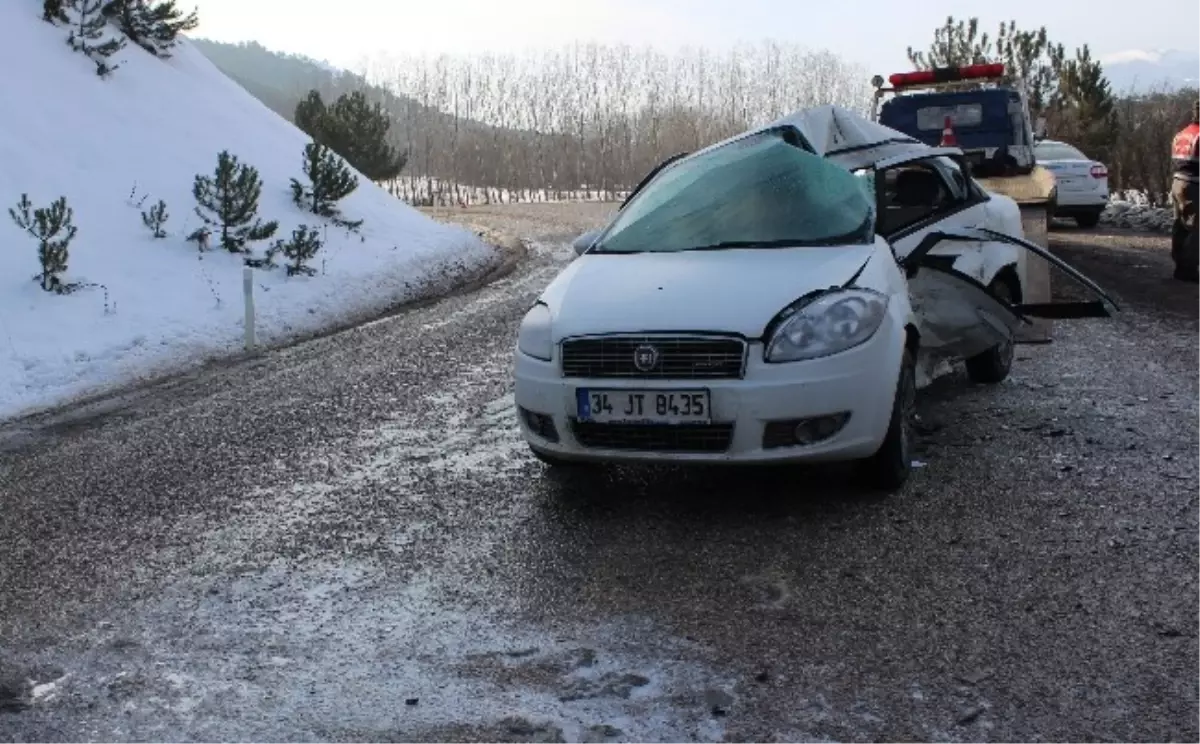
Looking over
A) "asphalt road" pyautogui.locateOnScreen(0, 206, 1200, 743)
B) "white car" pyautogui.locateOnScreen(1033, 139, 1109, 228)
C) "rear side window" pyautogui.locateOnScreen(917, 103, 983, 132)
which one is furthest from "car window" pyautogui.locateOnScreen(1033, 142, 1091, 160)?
"asphalt road" pyautogui.locateOnScreen(0, 206, 1200, 743)

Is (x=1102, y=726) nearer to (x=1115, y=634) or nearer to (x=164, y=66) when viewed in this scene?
(x=1115, y=634)

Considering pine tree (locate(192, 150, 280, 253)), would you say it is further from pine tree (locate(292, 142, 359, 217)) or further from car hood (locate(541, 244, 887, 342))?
car hood (locate(541, 244, 887, 342))

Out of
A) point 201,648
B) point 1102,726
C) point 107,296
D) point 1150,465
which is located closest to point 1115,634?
point 1102,726

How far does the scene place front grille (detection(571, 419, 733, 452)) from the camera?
14.9 feet

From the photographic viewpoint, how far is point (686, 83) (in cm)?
8775

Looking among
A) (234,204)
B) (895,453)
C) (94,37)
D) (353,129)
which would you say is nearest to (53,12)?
(94,37)

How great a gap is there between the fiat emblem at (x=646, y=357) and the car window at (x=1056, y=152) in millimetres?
16548

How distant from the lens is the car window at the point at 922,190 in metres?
6.54

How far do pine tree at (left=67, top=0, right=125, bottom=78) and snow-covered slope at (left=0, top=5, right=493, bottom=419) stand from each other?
0.21m

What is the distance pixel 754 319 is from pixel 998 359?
3350mm

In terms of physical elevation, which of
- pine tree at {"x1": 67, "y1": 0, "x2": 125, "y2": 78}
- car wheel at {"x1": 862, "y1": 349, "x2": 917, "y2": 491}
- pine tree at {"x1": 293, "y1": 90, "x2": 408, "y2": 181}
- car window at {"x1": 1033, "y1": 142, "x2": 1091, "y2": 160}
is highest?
pine tree at {"x1": 67, "y1": 0, "x2": 125, "y2": 78}

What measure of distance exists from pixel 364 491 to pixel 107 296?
759cm

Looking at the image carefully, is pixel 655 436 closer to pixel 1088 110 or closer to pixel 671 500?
pixel 671 500

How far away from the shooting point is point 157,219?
1434cm
